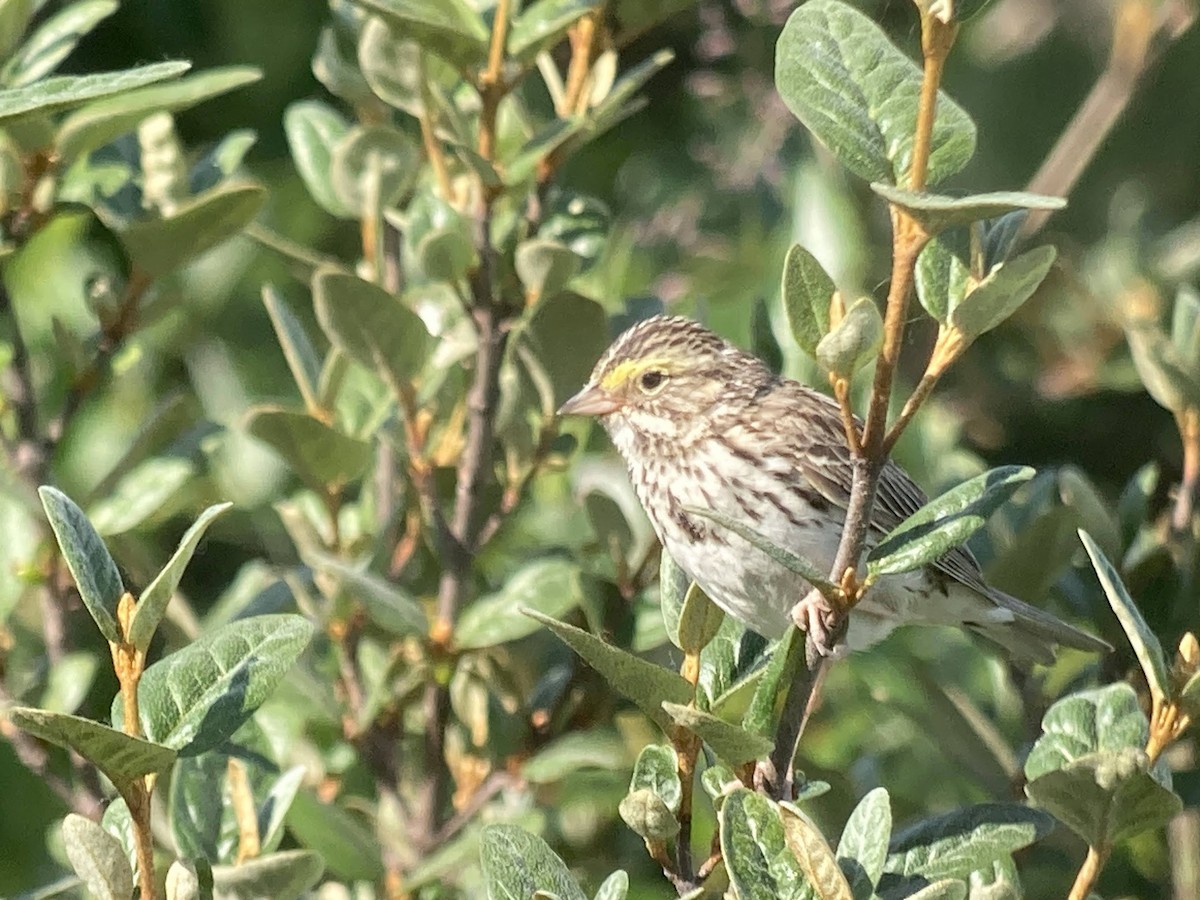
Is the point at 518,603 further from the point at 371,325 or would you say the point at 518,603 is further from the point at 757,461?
the point at 757,461

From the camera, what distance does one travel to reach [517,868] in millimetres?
2258

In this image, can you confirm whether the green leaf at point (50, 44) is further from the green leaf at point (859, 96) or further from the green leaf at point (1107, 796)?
the green leaf at point (1107, 796)

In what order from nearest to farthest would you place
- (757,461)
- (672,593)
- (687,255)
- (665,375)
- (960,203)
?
(960,203)
(672,593)
(757,461)
(665,375)
(687,255)

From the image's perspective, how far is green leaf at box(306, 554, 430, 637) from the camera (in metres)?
2.97

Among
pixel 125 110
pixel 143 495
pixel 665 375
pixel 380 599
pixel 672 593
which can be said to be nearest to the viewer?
pixel 672 593

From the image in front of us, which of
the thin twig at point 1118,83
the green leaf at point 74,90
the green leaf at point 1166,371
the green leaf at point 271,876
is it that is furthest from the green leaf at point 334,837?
the thin twig at point 1118,83

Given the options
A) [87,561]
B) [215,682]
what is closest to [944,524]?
[215,682]

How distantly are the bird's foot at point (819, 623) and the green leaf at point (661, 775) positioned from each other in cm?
23

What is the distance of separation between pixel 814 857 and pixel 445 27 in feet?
4.64

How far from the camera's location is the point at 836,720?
162 inches

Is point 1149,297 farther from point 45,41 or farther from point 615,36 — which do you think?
point 45,41

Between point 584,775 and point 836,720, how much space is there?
0.78m

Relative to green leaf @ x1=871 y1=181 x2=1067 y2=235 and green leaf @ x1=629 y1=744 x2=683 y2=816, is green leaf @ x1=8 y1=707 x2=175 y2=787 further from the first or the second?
Answer: green leaf @ x1=871 y1=181 x2=1067 y2=235

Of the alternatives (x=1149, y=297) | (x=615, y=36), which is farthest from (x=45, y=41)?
(x=1149, y=297)
